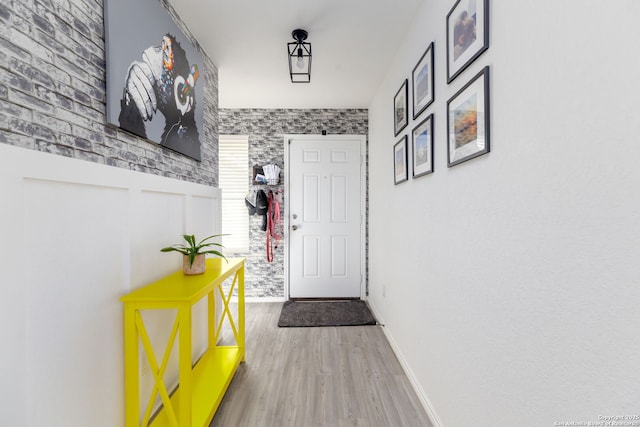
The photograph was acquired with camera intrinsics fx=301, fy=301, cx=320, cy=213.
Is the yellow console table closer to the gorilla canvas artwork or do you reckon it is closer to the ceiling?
the gorilla canvas artwork

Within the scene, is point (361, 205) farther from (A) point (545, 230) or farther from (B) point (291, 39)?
(A) point (545, 230)

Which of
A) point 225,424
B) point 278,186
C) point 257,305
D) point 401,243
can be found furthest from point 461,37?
point 257,305

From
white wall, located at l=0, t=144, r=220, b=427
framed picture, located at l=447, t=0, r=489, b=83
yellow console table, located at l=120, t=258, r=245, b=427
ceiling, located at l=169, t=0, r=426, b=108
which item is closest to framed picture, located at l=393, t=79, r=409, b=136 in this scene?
ceiling, located at l=169, t=0, r=426, b=108

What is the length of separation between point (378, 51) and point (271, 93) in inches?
50.7

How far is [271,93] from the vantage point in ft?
10.7

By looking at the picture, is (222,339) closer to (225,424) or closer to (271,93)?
(225,424)

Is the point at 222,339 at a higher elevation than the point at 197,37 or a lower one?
lower

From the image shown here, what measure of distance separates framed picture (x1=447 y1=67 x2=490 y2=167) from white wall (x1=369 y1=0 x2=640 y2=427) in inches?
1.3

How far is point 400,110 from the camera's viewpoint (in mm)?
2350

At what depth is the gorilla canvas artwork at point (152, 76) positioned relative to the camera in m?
1.32

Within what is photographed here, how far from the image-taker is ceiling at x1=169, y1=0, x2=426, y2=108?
1.89 meters

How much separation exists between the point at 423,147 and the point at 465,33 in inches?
25.5

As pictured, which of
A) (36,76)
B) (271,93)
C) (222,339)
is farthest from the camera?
(271,93)

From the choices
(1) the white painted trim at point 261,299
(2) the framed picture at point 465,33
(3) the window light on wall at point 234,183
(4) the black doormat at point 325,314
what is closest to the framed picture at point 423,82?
(2) the framed picture at point 465,33
